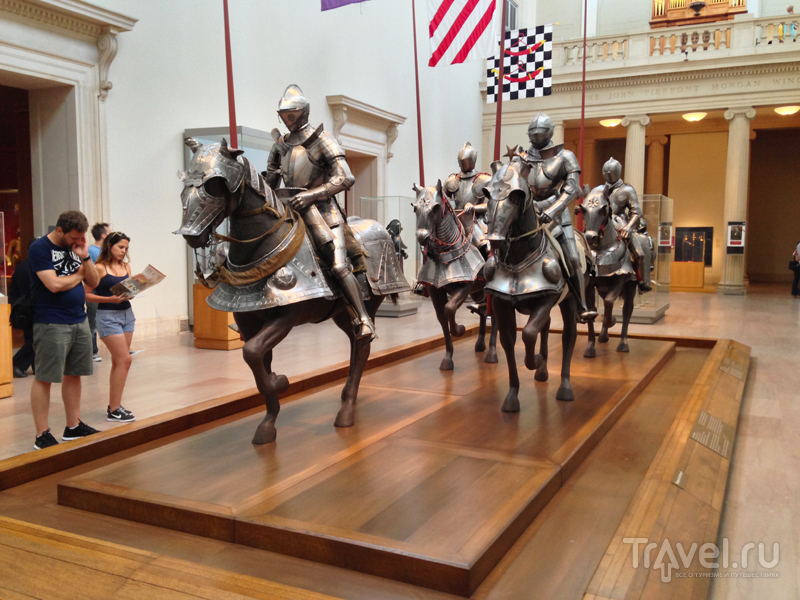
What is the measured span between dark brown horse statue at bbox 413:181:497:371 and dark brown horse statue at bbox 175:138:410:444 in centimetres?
241

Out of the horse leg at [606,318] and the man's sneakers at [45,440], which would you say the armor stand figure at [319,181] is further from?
the horse leg at [606,318]

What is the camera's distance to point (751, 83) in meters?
18.0

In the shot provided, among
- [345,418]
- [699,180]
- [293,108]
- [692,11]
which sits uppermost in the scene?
[692,11]

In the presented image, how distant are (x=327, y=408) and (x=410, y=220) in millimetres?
9444

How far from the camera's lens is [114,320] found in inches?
207

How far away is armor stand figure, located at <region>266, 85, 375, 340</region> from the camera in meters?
4.26

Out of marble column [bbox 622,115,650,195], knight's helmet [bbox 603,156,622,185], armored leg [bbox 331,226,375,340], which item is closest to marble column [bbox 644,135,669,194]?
marble column [bbox 622,115,650,195]

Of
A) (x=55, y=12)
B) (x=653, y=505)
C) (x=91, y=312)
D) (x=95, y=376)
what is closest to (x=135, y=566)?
(x=653, y=505)

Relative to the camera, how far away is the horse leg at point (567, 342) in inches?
207

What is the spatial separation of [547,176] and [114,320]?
362 cm

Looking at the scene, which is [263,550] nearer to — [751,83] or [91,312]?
[91,312]

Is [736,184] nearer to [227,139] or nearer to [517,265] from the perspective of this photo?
[227,139]

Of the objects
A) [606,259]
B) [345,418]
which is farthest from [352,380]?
[606,259]

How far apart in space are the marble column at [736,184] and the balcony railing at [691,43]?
168 centimetres
